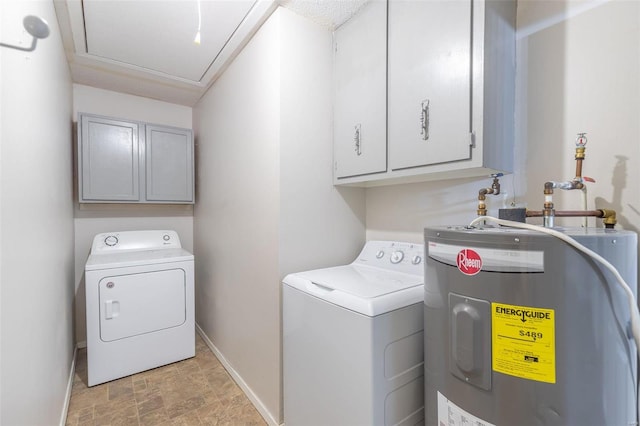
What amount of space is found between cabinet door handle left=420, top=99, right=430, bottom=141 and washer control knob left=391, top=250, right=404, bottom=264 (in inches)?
24.8

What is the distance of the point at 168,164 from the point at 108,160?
0.47m

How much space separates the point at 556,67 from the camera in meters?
→ 1.13

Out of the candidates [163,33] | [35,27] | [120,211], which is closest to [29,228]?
[35,27]

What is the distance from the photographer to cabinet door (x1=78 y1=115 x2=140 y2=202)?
2.40 m

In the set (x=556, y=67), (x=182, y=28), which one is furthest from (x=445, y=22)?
(x=182, y=28)

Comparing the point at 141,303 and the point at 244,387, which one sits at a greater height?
the point at 141,303

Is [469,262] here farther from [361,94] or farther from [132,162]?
[132,162]

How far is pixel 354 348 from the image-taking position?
41.5 inches

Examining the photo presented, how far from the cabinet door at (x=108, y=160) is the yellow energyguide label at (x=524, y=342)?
2.93 metres

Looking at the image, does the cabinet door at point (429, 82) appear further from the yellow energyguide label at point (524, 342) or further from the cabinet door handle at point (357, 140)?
→ the yellow energyguide label at point (524, 342)

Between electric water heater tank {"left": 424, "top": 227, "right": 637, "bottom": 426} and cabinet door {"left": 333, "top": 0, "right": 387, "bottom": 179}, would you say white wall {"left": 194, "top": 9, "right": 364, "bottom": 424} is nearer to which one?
cabinet door {"left": 333, "top": 0, "right": 387, "bottom": 179}

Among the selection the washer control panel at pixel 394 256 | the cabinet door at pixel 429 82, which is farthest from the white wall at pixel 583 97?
the washer control panel at pixel 394 256

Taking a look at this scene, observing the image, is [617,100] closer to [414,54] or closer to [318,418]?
[414,54]

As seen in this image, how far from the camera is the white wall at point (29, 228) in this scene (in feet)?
2.84
